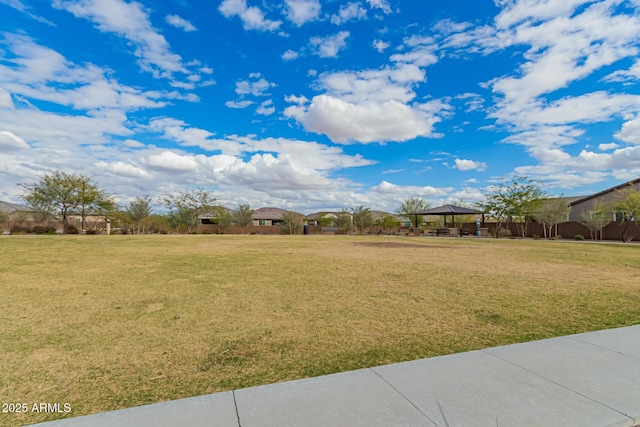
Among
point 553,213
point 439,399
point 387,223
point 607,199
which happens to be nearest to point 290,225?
point 387,223

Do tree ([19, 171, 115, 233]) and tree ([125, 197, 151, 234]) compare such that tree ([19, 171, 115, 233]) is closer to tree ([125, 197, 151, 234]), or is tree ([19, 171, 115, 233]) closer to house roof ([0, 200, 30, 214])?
tree ([125, 197, 151, 234])

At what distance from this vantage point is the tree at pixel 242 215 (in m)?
37.2

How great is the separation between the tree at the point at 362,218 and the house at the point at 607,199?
20.2 metres

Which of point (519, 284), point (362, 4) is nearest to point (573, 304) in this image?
point (519, 284)

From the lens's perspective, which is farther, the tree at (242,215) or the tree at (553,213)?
the tree at (242,215)

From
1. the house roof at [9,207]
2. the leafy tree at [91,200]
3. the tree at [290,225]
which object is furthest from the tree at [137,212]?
the house roof at [9,207]

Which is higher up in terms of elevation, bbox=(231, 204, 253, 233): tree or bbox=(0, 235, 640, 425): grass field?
bbox=(231, 204, 253, 233): tree

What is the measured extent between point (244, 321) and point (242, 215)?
33.8m

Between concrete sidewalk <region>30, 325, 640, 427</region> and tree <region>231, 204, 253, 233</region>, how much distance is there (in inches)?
1386

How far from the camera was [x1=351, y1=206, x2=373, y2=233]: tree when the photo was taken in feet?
117

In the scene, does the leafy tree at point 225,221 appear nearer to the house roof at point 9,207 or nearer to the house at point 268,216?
the house at point 268,216

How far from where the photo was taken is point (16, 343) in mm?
3639

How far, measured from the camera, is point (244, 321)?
455 centimetres

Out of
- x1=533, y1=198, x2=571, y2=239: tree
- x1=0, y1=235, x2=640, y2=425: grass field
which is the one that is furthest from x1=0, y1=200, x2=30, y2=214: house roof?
x1=533, y1=198, x2=571, y2=239: tree
